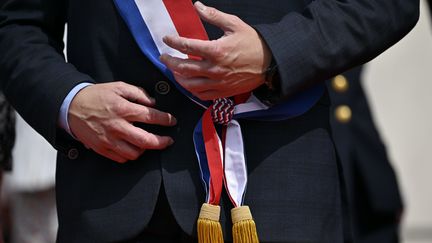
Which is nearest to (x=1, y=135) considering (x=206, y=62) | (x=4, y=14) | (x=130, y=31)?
(x=4, y=14)

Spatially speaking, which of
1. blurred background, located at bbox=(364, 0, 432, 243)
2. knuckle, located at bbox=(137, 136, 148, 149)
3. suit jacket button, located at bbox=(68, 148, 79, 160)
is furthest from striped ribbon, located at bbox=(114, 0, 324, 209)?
blurred background, located at bbox=(364, 0, 432, 243)

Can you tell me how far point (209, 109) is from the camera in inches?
92.1

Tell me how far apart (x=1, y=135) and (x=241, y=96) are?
982 mm

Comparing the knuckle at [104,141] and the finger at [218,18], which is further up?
the finger at [218,18]

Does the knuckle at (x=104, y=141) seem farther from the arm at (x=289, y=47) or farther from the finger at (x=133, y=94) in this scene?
the arm at (x=289, y=47)

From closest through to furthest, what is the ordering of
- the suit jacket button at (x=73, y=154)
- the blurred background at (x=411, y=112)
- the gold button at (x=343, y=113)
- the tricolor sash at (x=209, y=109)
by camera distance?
the tricolor sash at (x=209, y=109), the suit jacket button at (x=73, y=154), the gold button at (x=343, y=113), the blurred background at (x=411, y=112)

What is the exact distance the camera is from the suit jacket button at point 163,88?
7.77 ft

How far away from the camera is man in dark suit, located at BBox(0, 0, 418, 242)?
2283 millimetres

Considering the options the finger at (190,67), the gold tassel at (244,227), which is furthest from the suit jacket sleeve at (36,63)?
the gold tassel at (244,227)

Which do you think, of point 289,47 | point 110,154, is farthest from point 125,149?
point 289,47

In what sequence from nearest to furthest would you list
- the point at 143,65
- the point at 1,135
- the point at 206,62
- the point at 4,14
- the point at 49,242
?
the point at 206,62, the point at 143,65, the point at 4,14, the point at 1,135, the point at 49,242

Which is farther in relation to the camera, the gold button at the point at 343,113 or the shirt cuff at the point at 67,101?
the gold button at the point at 343,113

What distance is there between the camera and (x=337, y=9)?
7.71ft

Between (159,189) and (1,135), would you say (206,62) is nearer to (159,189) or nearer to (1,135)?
(159,189)
